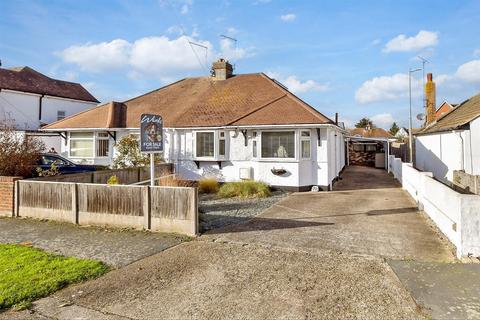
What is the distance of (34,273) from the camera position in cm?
540

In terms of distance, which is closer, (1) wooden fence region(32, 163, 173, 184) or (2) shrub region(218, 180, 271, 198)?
(1) wooden fence region(32, 163, 173, 184)

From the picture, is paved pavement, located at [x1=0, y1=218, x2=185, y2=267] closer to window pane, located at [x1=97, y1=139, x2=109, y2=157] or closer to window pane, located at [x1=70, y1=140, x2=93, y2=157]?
window pane, located at [x1=97, y1=139, x2=109, y2=157]

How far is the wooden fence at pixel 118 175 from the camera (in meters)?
10.9

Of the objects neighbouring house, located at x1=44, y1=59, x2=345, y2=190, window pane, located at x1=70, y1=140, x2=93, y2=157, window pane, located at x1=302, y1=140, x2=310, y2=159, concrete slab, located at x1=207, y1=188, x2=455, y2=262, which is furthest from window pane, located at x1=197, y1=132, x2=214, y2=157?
window pane, located at x1=70, y1=140, x2=93, y2=157

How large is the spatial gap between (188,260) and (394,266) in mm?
3536

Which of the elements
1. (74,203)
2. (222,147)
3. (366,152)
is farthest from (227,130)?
(366,152)

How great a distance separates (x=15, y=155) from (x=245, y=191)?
25.6 ft

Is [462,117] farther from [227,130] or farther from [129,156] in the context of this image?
[129,156]

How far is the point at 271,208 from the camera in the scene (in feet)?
35.4

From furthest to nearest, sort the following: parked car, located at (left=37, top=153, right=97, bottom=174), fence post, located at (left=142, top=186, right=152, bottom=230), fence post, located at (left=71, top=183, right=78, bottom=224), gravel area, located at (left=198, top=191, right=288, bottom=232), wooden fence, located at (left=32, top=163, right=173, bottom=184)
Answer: parked car, located at (left=37, top=153, right=97, bottom=174) → wooden fence, located at (left=32, top=163, right=173, bottom=184) → gravel area, located at (left=198, top=191, right=288, bottom=232) → fence post, located at (left=71, top=183, right=78, bottom=224) → fence post, located at (left=142, top=186, right=152, bottom=230)

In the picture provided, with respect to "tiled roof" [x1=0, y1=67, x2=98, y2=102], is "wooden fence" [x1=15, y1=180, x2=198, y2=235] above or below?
below

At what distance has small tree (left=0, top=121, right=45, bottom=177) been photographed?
10422 millimetres

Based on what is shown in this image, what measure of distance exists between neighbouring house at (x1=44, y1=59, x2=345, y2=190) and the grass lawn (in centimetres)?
955

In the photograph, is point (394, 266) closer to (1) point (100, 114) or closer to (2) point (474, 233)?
(2) point (474, 233)
